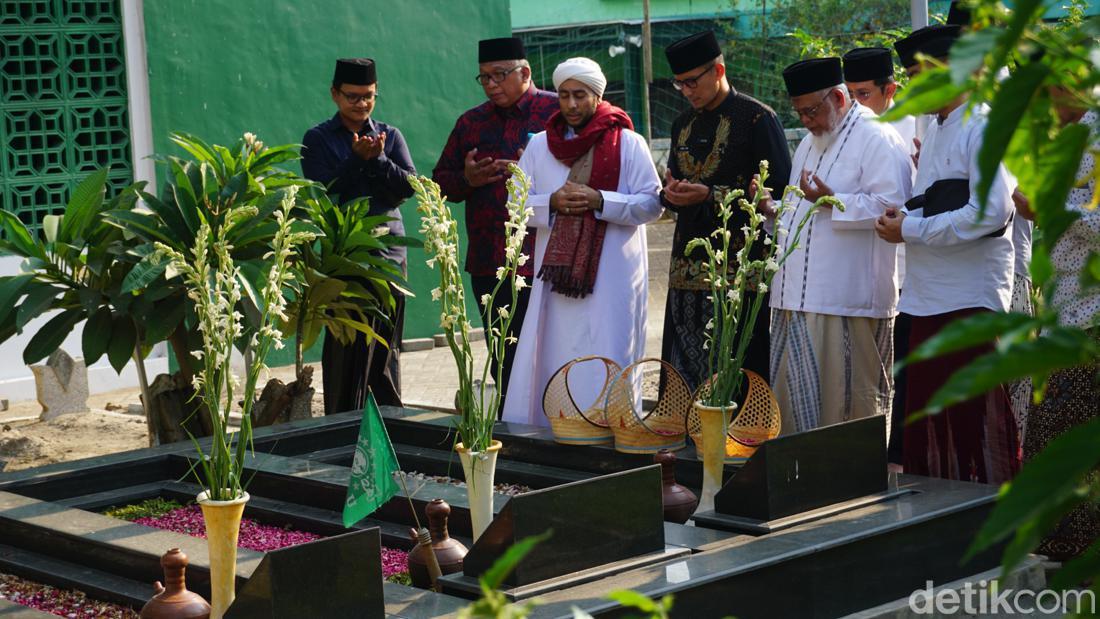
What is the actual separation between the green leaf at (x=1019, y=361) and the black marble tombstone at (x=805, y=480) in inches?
110

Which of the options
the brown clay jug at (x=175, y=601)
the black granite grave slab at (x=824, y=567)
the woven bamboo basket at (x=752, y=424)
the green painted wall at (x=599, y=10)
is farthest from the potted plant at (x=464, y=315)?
the green painted wall at (x=599, y=10)

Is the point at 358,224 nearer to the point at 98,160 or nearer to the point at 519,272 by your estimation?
the point at 519,272

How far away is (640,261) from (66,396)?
347 cm

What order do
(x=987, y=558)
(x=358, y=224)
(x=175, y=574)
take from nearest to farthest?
(x=175, y=574) < (x=987, y=558) < (x=358, y=224)

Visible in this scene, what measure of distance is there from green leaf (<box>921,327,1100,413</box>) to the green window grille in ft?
24.4

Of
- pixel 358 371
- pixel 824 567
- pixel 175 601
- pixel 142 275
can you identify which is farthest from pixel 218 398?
pixel 358 371

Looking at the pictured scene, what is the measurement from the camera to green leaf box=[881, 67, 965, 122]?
950 millimetres

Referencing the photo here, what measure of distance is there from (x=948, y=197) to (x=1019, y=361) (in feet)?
11.8

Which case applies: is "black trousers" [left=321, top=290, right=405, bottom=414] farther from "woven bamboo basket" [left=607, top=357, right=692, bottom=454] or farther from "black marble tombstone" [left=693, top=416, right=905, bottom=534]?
"black marble tombstone" [left=693, top=416, right=905, bottom=534]

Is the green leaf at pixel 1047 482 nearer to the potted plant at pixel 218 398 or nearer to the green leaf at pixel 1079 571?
the green leaf at pixel 1079 571

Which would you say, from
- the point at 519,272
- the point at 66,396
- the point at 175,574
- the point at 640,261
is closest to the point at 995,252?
the point at 640,261

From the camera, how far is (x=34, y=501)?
14.1 ft

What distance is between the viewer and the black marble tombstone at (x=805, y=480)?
3.65m

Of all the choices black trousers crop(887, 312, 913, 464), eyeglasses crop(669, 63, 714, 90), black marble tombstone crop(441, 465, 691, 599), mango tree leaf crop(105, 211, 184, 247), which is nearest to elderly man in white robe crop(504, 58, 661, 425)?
eyeglasses crop(669, 63, 714, 90)
